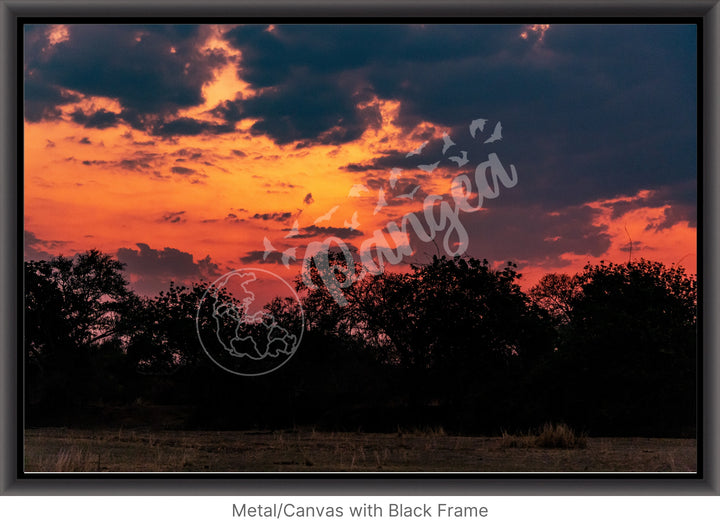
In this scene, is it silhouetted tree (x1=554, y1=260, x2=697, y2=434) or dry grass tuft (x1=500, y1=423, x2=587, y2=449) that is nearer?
dry grass tuft (x1=500, y1=423, x2=587, y2=449)

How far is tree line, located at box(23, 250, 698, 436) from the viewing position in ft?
27.9

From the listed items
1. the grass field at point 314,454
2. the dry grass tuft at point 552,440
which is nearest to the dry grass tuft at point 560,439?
the dry grass tuft at point 552,440

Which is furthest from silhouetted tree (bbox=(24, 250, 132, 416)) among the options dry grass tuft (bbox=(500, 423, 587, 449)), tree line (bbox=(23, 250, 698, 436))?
dry grass tuft (bbox=(500, 423, 587, 449))

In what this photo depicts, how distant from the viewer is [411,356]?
10547 millimetres

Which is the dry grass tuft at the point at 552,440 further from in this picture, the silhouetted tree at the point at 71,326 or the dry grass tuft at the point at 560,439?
the silhouetted tree at the point at 71,326

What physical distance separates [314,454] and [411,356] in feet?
11.0

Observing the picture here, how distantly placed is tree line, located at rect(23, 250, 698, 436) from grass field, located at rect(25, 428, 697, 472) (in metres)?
0.70

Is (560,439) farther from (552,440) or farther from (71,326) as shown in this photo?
(71,326)

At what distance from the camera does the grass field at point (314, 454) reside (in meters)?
7.05

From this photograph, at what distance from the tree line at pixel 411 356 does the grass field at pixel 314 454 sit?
0.70m

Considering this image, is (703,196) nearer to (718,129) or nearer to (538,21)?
(718,129)

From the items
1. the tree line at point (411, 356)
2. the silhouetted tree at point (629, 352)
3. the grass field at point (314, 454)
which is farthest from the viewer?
the silhouetted tree at point (629, 352)

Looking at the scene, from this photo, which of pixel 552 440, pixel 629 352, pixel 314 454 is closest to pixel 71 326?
pixel 314 454

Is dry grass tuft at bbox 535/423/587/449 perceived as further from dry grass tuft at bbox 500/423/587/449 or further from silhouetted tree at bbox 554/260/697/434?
silhouetted tree at bbox 554/260/697/434
